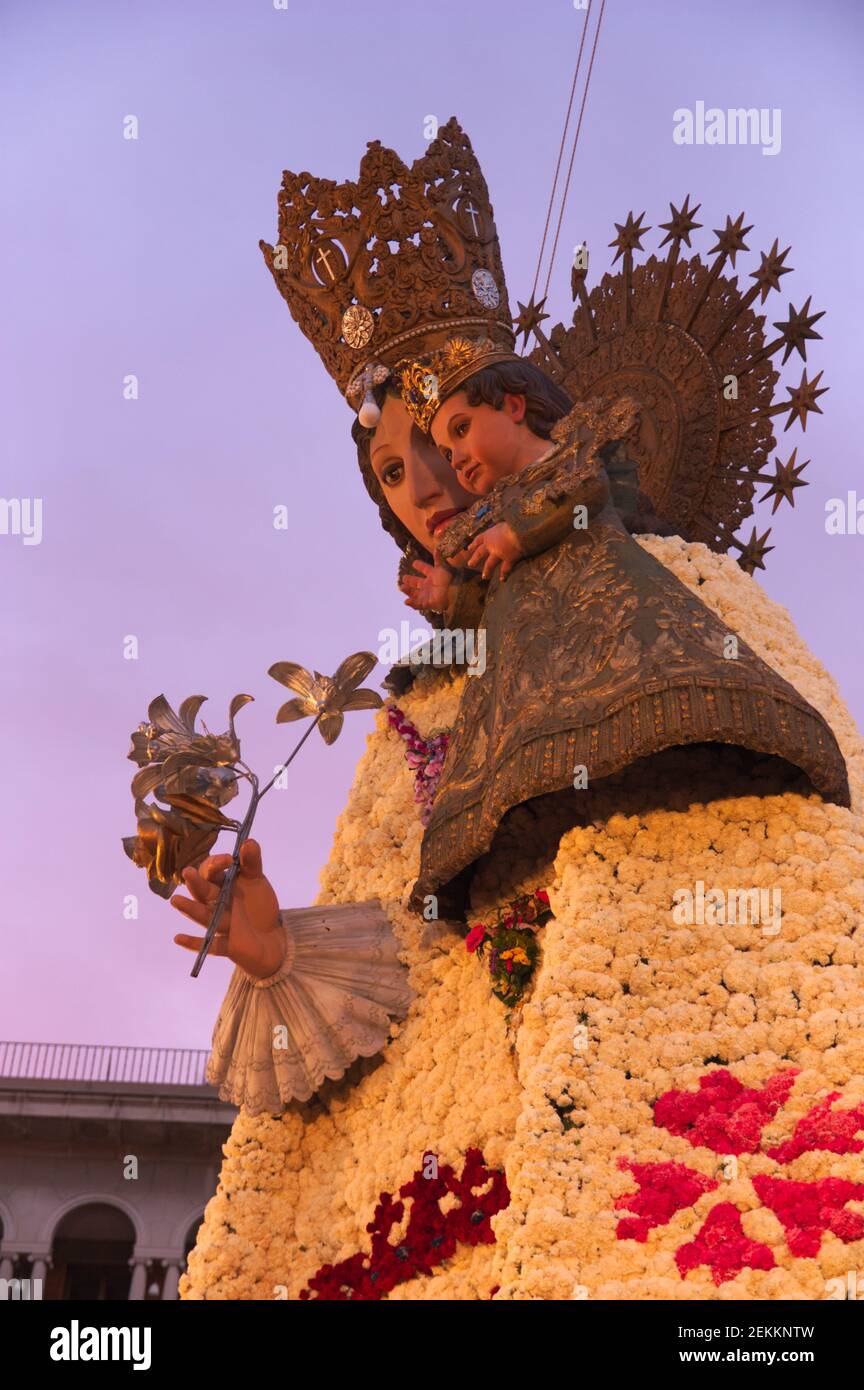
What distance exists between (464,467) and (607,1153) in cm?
415

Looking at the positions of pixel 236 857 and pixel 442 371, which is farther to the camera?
pixel 442 371

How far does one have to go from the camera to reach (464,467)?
8711mm

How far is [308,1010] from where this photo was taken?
Result: 8188mm

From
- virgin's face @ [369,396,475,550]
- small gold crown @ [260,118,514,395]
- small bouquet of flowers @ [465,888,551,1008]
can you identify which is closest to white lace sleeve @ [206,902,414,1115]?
small bouquet of flowers @ [465,888,551,1008]

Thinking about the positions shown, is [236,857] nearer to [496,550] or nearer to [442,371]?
[496,550]

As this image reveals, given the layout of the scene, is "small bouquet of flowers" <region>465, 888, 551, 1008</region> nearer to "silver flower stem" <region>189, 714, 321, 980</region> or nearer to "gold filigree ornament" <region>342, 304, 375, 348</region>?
"silver flower stem" <region>189, 714, 321, 980</region>

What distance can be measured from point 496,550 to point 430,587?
3.69 feet

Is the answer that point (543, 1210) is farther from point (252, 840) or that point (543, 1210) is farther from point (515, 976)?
point (252, 840)

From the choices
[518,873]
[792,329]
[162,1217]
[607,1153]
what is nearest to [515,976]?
[518,873]

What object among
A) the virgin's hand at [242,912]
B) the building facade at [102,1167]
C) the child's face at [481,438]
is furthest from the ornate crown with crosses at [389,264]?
the building facade at [102,1167]

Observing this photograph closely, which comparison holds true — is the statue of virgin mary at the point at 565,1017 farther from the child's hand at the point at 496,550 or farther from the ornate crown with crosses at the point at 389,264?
the child's hand at the point at 496,550

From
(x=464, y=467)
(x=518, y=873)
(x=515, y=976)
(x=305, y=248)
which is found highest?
(x=305, y=248)

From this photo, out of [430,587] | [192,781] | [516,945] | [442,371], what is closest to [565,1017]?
[516,945]
